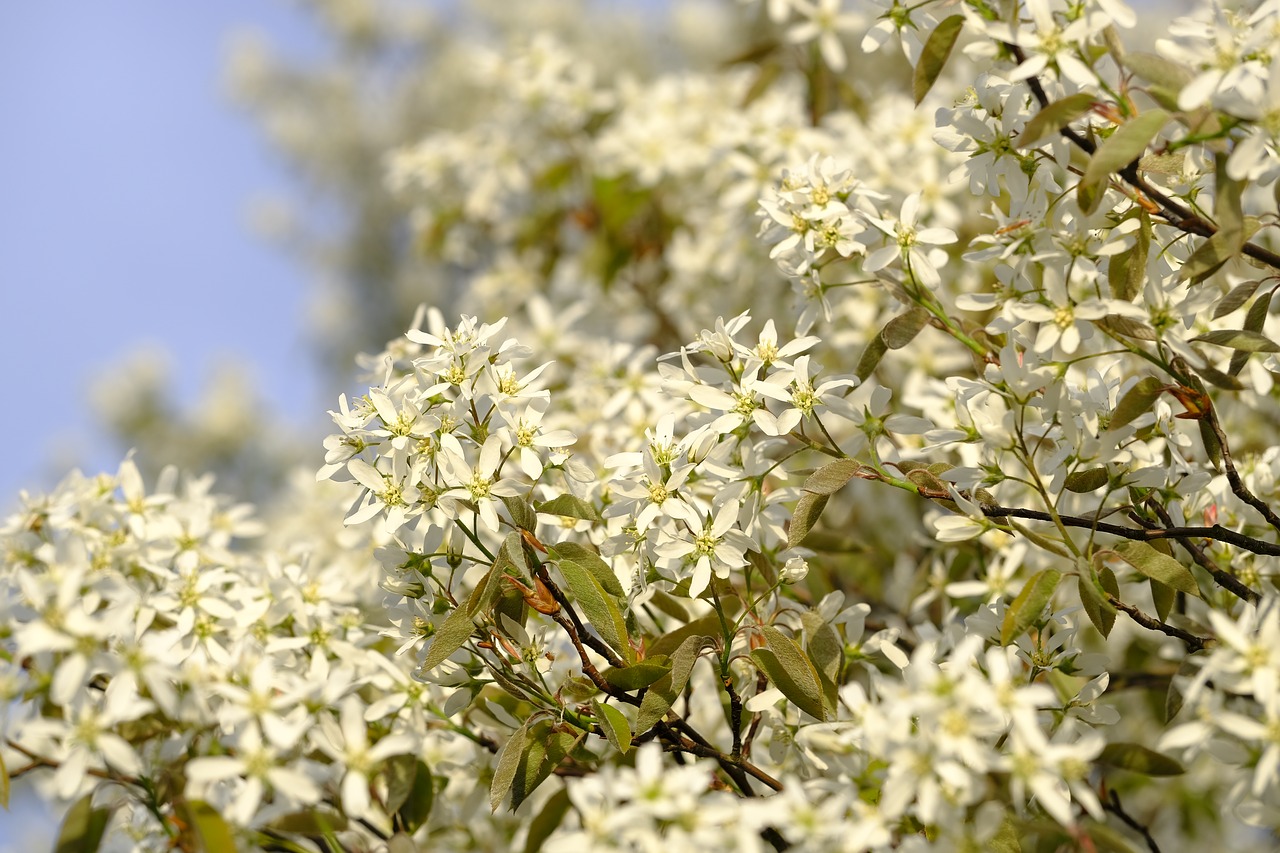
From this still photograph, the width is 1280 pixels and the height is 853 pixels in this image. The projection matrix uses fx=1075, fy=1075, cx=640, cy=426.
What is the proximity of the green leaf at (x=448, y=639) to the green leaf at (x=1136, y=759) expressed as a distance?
2.22 ft

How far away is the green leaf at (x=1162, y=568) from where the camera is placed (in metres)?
1.13

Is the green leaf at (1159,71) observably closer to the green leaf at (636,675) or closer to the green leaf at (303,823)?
the green leaf at (636,675)

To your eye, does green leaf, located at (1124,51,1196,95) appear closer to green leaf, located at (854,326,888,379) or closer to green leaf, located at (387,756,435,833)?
green leaf, located at (854,326,888,379)

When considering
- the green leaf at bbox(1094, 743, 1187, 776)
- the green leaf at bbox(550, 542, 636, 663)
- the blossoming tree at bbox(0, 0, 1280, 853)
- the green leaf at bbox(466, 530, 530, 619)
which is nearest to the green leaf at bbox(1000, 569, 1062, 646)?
the blossoming tree at bbox(0, 0, 1280, 853)

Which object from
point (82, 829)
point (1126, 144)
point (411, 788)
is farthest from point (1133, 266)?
point (82, 829)

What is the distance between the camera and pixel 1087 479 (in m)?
1.25

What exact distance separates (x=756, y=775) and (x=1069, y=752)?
0.39m

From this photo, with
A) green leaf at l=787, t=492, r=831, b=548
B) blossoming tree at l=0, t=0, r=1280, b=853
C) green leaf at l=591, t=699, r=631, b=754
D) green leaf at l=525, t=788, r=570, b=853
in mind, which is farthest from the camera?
green leaf at l=525, t=788, r=570, b=853

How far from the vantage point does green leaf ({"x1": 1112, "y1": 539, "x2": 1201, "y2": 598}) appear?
1135mm

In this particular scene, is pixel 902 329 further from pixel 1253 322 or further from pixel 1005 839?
pixel 1005 839

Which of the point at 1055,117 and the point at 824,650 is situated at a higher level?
the point at 1055,117

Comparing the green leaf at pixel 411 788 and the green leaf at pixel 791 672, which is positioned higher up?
the green leaf at pixel 411 788

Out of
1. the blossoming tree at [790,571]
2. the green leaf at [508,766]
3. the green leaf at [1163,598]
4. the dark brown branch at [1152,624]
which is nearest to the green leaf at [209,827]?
the blossoming tree at [790,571]

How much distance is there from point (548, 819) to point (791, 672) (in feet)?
1.24
